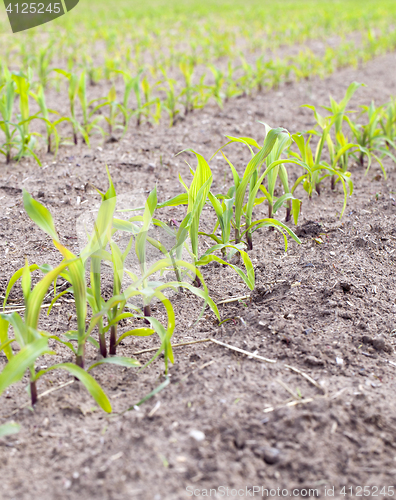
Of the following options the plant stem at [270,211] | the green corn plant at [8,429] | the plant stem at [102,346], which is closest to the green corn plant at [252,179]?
the plant stem at [270,211]

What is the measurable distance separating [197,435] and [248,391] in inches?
9.2

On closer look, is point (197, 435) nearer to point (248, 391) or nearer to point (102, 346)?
point (248, 391)

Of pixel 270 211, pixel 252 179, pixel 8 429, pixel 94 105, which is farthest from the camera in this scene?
pixel 94 105

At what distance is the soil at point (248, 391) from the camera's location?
1.12 meters

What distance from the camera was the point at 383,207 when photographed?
260 centimetres

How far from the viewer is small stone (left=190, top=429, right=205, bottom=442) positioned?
3.92 feet

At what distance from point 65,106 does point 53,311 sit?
3034mm

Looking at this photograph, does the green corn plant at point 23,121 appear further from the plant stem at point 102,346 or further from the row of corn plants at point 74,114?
the plant stem at point 102,346

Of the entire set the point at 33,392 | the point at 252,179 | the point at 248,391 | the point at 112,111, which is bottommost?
the point at 248,391

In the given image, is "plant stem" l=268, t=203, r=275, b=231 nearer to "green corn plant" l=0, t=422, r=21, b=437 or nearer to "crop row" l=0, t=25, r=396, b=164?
"crop row" l=0, t=25, r=396, b=164

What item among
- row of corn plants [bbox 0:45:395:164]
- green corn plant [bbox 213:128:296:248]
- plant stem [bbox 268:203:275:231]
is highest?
row of corn plants [bbox 0:45:395:164]

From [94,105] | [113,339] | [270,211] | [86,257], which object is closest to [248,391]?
[113,339]

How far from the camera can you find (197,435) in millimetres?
1204

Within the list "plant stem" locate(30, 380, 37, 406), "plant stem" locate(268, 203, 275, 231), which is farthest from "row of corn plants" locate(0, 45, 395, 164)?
"plant stem" locate(30, 380, 37, 406)
